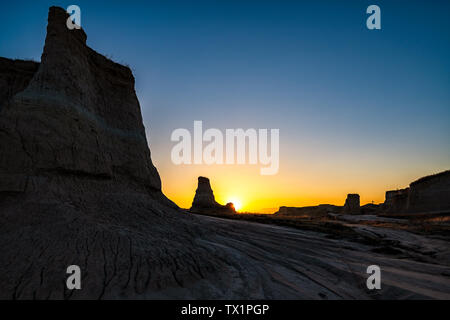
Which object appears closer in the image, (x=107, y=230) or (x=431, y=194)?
(x=107, y=230)

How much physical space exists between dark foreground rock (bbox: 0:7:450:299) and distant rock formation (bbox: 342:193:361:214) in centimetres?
3275

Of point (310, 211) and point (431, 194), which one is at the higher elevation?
point (431, 194)

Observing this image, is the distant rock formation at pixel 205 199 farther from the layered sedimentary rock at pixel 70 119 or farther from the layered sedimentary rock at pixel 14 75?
the layered sedimentary rock at pixel 14 75

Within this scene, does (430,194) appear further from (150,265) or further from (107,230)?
(107,230)

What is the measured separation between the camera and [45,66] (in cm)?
646

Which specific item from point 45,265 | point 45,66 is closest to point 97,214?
point 45,265

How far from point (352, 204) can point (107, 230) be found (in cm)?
4293

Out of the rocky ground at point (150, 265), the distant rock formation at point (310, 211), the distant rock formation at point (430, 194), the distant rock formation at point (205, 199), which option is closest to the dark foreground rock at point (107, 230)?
the rocky ground at point (150, 265)

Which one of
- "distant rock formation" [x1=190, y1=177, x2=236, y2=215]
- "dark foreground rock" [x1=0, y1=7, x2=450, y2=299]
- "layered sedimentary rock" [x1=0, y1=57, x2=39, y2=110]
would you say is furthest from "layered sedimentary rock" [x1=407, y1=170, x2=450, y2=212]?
"layered sedimentary rock" [x1=0, y1=57, x2=39, y2=110]

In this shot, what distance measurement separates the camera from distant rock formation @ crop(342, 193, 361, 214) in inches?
1496

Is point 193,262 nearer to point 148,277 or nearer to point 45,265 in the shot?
point 148,277

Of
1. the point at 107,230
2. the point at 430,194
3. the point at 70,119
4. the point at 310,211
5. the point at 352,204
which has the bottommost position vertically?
the point at 310,211

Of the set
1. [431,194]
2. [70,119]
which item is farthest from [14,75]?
[431,194]

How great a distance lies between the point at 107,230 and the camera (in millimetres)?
4312
